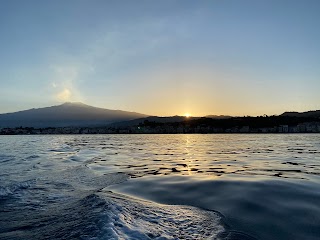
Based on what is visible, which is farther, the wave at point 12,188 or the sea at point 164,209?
the wave at point 12,188

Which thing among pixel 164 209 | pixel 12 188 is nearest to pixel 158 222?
pixel 164 209

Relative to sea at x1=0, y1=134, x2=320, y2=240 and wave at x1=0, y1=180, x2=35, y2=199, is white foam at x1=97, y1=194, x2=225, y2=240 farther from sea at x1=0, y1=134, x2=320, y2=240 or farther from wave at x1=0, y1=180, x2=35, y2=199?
wave at x1=0, y1=180, x2=35, y2=199

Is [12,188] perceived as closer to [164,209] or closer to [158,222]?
[164,209]

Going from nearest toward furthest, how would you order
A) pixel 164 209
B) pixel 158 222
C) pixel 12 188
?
pixel 158 222
pixel 164 209
pixel 12 188

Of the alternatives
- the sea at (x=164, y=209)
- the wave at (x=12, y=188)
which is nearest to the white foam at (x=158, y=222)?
the sea at (x=164, y=209)

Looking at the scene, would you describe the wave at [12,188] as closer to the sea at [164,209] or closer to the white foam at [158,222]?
the sea at [164,209]

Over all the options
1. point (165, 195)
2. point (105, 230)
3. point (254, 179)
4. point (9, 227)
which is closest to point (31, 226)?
point (9, 227)

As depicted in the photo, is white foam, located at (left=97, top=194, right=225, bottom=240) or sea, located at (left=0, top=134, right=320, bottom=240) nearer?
white foam, located at (left=97, top=194, right=225, bottom=240)

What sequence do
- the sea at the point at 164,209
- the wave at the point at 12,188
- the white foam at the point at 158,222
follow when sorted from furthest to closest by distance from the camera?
the wave at the point at 12,188, the sea at the point at 164,209, the white foam at the point at 158,222

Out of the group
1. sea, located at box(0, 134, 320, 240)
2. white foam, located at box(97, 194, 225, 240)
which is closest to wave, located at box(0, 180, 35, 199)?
sea, located at box(0, 134, 320, 240)

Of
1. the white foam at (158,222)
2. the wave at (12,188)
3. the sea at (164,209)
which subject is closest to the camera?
the white foam at (158,222)

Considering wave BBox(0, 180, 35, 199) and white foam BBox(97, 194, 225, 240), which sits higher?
white foam BBox(97, 194, 225, 240)

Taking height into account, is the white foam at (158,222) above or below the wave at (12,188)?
above

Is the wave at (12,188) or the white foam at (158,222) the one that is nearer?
the white foam at (158,222)
